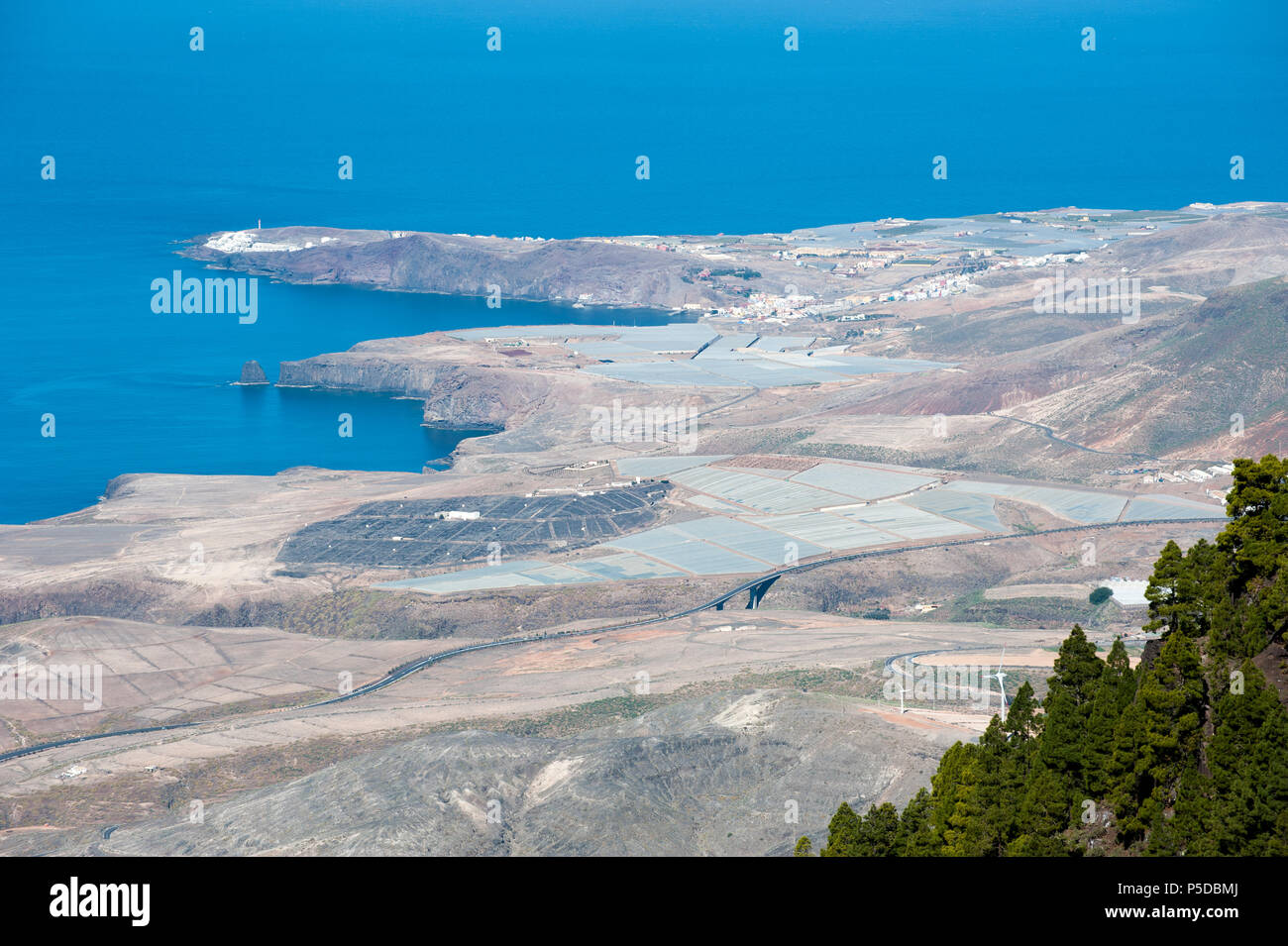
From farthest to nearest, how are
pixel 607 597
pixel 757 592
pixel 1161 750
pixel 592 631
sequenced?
pixel 757 592 < pixel 607 597 < pixel 592 631 < pixel 1161 750

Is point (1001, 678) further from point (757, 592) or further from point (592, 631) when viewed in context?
point (757, 592)

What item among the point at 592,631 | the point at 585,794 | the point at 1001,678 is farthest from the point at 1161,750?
the point at 592,631

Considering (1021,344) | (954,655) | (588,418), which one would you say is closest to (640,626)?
(954,655)

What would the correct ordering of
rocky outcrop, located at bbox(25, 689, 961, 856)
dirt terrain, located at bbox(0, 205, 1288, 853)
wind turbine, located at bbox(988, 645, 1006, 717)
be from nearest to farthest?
rocky outcrop, located at bbox(25, 689, 961, 856), dirt terrain, located at bbox(0, 205, 1288, 853), wind turbine, located at bbox(988, 645, 1006, 717)

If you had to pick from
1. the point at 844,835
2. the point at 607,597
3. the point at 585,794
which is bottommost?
the point at 585,794

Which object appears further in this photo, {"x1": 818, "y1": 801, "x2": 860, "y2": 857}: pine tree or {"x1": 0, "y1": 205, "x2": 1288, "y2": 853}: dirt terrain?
{"x1": 0, "y1": 205, "x2": 1288, "y2": 853}: dirt terrain

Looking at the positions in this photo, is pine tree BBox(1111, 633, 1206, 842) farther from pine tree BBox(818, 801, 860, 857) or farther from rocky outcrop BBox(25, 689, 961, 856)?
rocky outcrop BBox(25, 689, 961, 856)

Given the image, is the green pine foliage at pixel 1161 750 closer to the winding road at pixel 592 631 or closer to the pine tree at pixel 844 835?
the pine tree at pixel 844 835

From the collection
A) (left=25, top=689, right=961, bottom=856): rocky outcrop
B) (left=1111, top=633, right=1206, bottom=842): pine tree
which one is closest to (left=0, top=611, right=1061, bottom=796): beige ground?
(left=25, top=689, right=961, bottom=856): rocky outcrop

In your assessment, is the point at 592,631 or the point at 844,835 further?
the point at 592,631
